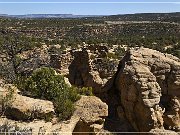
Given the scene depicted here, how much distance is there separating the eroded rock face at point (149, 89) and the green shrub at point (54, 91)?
10.7 ft

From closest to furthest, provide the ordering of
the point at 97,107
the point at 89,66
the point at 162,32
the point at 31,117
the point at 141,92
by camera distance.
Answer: the point at 31,117, the point at 97,107, the point at 141,92, the point at 89,66, the point at 162,32

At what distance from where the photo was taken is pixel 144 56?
58.7ft

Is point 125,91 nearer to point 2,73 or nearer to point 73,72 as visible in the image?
point 73,72

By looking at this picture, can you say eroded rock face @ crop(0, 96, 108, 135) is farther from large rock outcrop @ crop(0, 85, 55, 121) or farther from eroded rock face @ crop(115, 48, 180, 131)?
eroded rock face @ crop(115, 48, 180, 131)

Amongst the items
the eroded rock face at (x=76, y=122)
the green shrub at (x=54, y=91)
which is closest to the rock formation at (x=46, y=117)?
the eroded rock face at (x=76, y=122)

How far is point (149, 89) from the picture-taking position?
16531 mm

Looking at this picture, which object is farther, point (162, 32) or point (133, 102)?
point (162, 32)

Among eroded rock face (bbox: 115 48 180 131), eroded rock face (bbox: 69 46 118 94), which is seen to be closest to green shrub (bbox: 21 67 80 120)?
eroded rock face (bbox: 115 48 180 131)

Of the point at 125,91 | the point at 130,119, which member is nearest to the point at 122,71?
the point at 125,91

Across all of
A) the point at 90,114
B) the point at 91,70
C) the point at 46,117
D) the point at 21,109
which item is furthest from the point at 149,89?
the point at 21,109

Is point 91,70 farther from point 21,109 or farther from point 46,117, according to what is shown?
point 21,109

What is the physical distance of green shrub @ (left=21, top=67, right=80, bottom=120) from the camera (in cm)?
1214

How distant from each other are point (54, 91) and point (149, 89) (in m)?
4.56

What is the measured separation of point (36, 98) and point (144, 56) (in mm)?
6331
